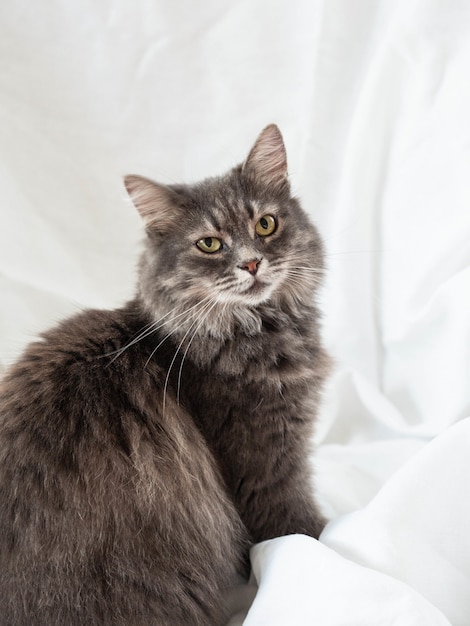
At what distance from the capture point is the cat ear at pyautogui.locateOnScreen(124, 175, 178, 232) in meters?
1.81

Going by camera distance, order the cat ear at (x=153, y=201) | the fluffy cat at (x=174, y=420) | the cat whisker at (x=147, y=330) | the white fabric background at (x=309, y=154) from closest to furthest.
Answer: the fluffy cat at (x=174, y=420) → the cat whisker at (x=147, y=330) → the cat ear at (x=153, y=201) → the white fabric background at (x=309, y=154)

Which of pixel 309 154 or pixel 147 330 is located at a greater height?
pixel 309 154

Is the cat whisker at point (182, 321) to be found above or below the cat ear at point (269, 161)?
below

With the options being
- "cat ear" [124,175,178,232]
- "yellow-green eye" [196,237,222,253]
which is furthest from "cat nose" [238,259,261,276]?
"cat ear" [124,175,178,232]

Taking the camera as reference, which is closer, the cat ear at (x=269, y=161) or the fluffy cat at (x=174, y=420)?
the fluffy cat at (x=174, y=420)

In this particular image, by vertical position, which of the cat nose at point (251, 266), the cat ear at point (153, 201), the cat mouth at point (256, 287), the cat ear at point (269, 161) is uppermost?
the cat ear at point (269, 161)

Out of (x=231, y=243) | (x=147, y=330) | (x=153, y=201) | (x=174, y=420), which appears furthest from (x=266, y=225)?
(x=174, y=420)

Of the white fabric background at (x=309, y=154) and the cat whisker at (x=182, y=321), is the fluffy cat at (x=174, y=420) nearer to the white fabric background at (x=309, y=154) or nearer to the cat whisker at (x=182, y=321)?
the cat whisker at (x=182, y=321)

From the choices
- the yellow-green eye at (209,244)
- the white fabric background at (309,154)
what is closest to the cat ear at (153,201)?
the yellow-green eye at (209,244)

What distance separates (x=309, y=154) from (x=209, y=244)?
1.00m

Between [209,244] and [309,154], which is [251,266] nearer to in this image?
[209,244]

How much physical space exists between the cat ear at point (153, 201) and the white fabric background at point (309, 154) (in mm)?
634

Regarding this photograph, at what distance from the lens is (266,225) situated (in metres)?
1.84

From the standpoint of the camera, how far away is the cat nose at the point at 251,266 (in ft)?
5.58
